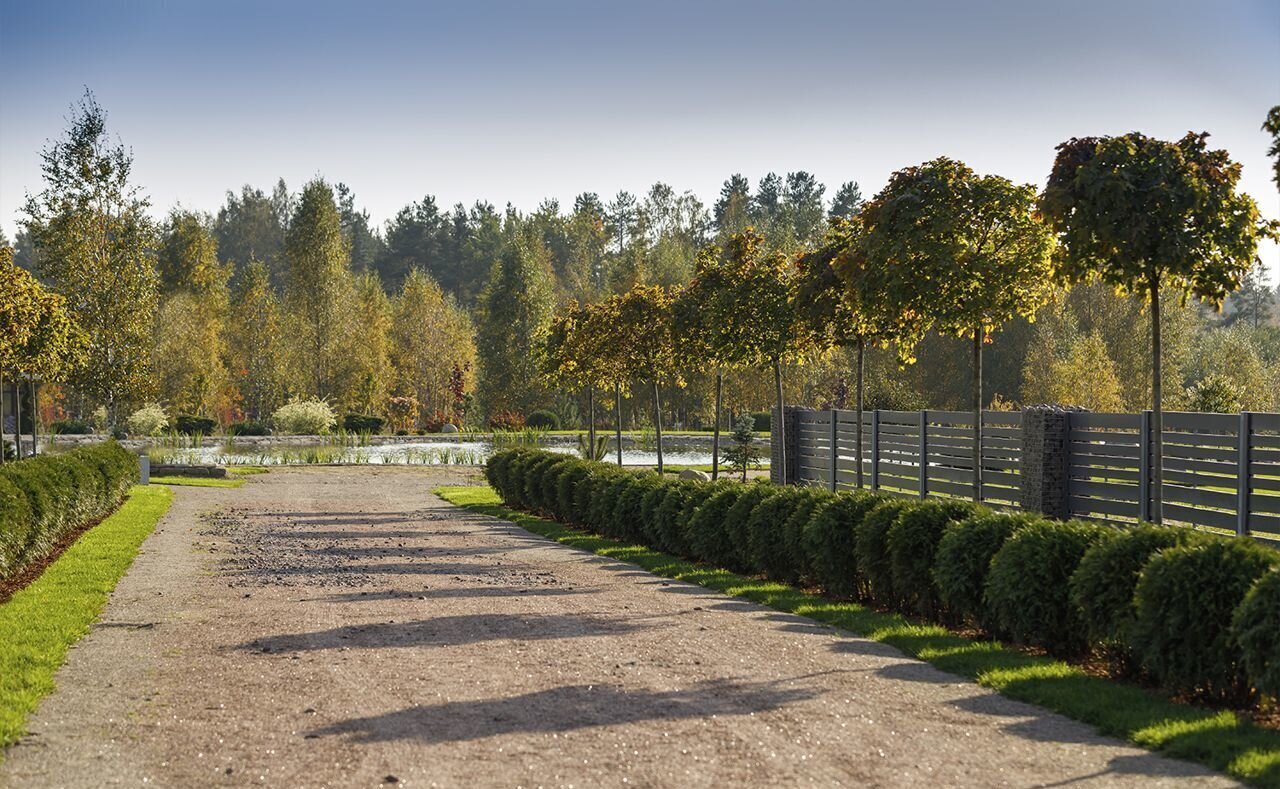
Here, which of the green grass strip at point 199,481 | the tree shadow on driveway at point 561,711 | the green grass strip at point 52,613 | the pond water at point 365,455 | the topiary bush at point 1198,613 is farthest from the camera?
the pond water at point 365,455

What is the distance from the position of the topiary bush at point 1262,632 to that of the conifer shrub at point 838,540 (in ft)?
15.8

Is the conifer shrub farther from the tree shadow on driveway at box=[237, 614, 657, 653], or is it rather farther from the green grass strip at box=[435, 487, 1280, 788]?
the tree shadow on driveway at box=[237, 614, 657, 653]

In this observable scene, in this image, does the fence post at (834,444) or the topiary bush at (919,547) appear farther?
the fence post at (834,444)

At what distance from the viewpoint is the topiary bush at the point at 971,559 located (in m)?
9.62

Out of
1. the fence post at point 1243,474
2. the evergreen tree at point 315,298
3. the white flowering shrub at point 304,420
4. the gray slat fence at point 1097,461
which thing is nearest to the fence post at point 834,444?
the gray slat fence at point 1097,461

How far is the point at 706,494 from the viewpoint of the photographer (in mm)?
15195

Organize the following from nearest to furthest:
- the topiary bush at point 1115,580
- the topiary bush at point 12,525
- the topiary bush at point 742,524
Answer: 1. the topiary bush at point 1115,580
2. the topiary bush at point 12,525
3. the topiary bush at point 742,524

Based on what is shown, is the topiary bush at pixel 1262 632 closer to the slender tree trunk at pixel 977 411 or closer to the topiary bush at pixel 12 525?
the slender tree trunk at pixel 977 411

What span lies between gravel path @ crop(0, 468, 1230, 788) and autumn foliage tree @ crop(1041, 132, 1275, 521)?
164 inches

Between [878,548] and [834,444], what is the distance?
12927mm

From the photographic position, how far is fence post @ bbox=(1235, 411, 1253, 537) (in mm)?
13602

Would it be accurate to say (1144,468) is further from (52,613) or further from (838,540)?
(52,613)

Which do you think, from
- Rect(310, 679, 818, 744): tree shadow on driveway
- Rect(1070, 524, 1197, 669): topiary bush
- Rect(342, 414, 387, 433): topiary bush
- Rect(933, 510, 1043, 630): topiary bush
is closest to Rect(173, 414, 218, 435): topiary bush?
Rect(342, 414, 387, 433): topiary bush

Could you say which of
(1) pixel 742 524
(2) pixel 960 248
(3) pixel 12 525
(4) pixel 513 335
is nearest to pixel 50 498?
(3) pixel 12 525
